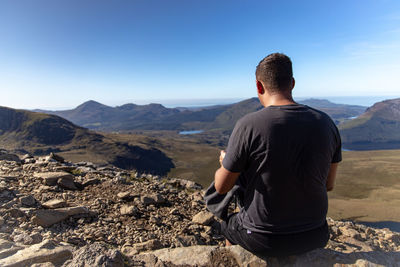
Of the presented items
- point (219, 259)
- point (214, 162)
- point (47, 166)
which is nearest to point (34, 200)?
point (47, 166)

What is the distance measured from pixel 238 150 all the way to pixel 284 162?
1.74 ft

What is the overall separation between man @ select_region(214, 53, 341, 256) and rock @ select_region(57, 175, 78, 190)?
19.8ft

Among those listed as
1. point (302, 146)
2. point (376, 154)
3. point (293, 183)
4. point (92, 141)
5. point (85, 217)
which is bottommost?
point (376, 154)

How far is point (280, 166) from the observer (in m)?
2.52

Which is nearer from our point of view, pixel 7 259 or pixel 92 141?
pixel 7 259

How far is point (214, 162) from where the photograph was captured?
159 metres

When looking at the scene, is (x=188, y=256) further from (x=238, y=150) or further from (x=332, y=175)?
(x=332, y=175)

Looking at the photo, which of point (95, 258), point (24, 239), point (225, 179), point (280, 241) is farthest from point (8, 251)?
point (280, 241)

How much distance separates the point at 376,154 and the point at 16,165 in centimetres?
20948

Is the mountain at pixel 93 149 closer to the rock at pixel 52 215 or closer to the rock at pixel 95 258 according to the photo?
the rock at pixel 52 215

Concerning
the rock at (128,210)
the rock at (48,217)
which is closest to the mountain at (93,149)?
the rock at (128,210)

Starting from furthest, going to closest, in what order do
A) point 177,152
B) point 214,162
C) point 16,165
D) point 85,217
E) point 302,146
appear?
point 177,152 < point 214,162 < point 16,165 < point 85,217 < point 302,146

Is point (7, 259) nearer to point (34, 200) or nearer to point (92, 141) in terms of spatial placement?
point (34, 200)

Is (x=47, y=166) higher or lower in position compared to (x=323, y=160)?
lower
